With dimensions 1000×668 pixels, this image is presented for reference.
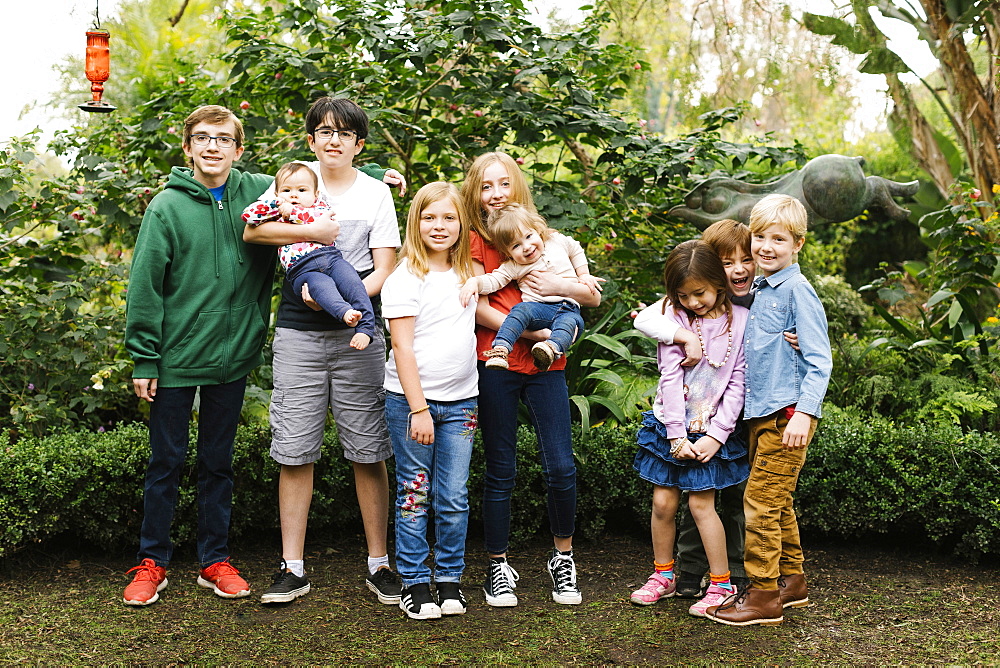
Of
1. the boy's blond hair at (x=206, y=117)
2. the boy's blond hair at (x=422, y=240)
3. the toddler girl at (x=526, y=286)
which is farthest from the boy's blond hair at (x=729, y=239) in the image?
the boy's blond hair at (x=206, y=117)

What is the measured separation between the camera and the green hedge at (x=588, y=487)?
371 cm

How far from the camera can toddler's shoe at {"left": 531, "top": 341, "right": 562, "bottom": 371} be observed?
3004 mm

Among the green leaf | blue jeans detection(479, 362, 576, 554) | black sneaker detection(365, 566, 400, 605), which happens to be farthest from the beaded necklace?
the green leaf

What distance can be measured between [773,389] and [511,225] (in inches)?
44.3

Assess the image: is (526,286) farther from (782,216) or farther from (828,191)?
(828,191)

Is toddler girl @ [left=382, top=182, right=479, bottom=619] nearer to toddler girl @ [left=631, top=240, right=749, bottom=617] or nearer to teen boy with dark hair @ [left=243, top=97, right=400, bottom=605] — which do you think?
teen boy with dark hair @ [left=243, top=97, right=400, bottom=605]

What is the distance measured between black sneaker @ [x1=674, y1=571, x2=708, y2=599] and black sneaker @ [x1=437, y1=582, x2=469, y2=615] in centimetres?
86

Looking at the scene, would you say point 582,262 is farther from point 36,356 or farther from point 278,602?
point 36,356

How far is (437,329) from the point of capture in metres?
3.13

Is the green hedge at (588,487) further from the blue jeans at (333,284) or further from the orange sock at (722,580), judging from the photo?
the blue jeans at (333,284)

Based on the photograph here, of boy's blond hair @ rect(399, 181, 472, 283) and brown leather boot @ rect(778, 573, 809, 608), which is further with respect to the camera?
brown leather boot @ rect(778, 573, 809, 608)

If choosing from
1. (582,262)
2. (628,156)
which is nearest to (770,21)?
(628,156)

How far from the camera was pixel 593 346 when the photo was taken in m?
4.71

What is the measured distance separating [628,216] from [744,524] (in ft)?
7.50
